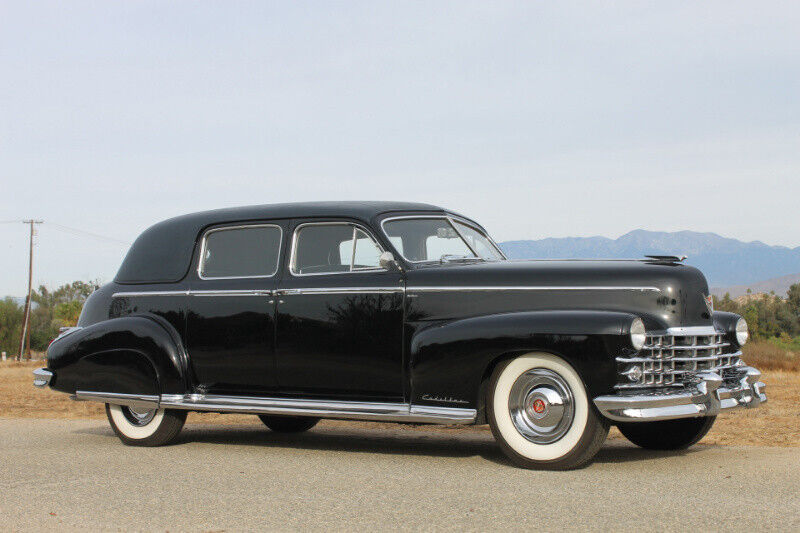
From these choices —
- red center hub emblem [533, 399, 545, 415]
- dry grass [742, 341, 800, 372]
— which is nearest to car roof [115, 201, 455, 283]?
red center hub emblem [533, 399, 545, 415]

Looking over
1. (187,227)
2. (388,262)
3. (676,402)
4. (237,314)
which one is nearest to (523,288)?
(388,262)

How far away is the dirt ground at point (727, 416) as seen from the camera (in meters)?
10.1

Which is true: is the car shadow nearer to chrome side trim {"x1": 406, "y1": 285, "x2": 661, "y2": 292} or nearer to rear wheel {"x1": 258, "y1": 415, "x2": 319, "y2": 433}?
rear wheel {"x1": 258, "y1": 415, "x2": 319, "y2": 433}

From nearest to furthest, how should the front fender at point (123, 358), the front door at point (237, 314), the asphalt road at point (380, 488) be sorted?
the asphalt road at point (380, 488) → the front door at point (237, 314) → the front fender at point (123, 358)

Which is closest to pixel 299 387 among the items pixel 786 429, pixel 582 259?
pixel 582 259

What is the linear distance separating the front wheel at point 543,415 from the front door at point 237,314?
7.08 feet

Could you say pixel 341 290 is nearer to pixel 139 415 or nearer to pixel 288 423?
pixel 139 415

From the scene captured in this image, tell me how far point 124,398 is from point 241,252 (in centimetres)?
169

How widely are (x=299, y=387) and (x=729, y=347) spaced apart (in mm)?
3446

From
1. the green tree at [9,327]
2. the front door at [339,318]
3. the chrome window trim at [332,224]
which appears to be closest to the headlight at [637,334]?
the front door at [339,318]

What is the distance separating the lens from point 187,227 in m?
9.18

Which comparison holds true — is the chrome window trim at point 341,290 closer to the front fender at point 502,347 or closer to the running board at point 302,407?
the front fender at point 502,347

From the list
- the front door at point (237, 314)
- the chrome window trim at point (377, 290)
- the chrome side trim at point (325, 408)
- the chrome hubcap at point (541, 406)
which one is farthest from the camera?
the front door at point (237, 314)

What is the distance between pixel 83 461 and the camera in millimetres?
7770
